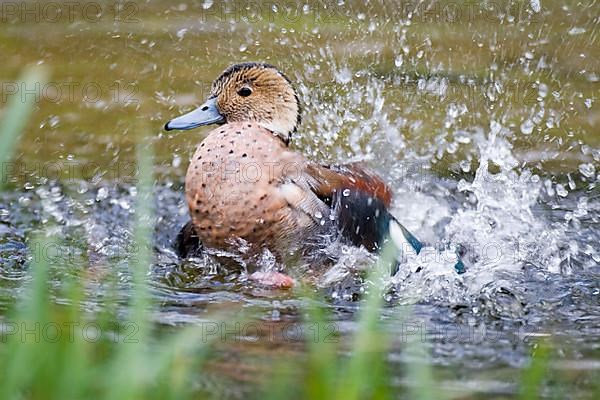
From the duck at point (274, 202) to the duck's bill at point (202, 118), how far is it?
18 cm

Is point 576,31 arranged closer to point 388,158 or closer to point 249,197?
point 388,158

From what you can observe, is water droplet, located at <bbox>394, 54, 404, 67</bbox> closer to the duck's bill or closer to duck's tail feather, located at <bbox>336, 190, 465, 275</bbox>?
the duck's bill

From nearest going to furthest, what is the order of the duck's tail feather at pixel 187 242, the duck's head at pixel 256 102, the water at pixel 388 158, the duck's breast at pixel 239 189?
the water at pixel 388 158
the duck's breast at pixel 239 189
the duck's tail feather at pixel 187 242
the duck's head at pixel 256 102

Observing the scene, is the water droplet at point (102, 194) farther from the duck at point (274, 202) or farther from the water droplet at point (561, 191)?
the water droplet at point (561, 191)

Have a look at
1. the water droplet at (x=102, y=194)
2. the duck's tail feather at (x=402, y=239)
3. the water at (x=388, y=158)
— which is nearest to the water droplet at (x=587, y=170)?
the water at (x=388, y=158)

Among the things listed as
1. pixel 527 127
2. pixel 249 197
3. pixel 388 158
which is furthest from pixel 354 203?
pixel 527 127

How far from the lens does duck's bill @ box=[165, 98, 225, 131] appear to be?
15.1 feet

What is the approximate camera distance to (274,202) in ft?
13.4

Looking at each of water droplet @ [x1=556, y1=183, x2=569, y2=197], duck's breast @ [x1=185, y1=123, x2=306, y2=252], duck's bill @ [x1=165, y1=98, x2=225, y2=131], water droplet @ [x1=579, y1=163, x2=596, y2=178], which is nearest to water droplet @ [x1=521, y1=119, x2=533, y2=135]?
water droplet @ [x1=579, y1=163, x2=596, y2=178]

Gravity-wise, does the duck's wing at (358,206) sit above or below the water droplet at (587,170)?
below

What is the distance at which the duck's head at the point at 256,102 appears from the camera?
459 centimetres

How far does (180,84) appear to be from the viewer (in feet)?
23.5

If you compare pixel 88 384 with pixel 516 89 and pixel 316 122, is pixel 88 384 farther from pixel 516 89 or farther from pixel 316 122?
pixel 516 89

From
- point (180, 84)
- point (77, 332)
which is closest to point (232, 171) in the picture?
point (77, 332)
